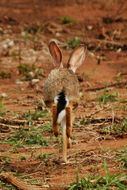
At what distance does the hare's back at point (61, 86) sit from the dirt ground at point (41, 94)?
0.67 metres

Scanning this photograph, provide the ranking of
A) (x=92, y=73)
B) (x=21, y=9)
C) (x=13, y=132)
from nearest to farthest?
(x=13, y=132)
(x=92, y=73)
(x=21, y=9)

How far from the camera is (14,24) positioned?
1137cm

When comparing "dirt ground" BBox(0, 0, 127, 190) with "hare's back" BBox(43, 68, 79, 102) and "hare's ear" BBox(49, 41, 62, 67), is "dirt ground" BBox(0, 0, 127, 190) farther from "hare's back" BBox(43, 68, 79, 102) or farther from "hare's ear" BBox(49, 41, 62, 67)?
"hare's ear" BBox(49, 41, 62, 67)

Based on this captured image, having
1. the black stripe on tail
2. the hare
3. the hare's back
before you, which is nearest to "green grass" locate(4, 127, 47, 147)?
the hare

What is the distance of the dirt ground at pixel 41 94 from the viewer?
3.92 m

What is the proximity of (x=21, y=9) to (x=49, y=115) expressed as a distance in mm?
8274

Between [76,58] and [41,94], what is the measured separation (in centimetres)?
232

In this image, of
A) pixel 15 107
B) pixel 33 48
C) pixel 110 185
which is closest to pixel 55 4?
pixel 33 48

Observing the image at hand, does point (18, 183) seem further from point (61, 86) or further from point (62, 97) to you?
point (61, 86)

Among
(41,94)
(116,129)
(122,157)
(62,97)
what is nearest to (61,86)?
(62,97)

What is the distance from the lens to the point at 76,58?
454 cm

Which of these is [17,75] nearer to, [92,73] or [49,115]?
[92,73]

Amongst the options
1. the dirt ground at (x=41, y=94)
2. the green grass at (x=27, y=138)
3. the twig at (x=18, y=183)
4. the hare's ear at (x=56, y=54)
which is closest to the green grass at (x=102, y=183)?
the dirt ground at (x=41, y=94)

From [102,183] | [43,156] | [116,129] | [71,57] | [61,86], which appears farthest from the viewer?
[116,129]
